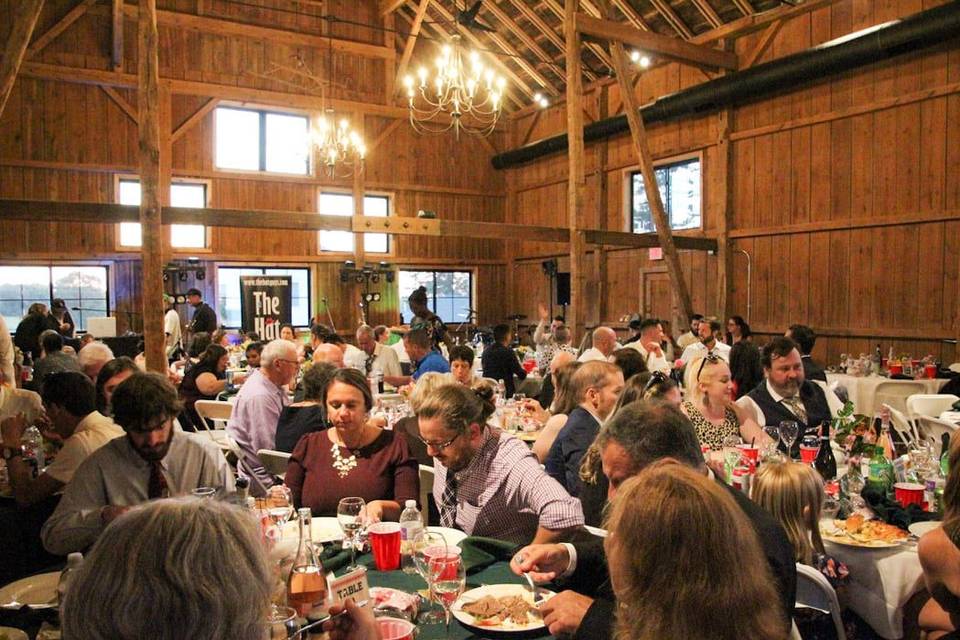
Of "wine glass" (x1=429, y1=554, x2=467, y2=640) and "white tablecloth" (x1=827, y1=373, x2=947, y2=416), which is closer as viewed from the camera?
"wine glass" (x1=429, y1=554, x2=467, y2=640)

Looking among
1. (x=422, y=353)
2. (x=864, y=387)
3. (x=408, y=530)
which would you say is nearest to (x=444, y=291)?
(x=422, y=353)

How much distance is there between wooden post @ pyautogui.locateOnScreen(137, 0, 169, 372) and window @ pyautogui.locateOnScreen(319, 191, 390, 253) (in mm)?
7949

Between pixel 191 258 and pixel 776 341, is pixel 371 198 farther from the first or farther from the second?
pixel 776 341

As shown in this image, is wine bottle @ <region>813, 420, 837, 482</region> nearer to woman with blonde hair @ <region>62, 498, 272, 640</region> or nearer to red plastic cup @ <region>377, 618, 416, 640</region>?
red plastic cup @ <region>377, 618, 416, 640</region>

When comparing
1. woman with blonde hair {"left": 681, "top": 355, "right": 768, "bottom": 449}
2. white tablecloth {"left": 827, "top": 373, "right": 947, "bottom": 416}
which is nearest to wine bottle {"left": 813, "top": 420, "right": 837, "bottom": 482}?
woman with blonde hair {"left": 681, "top": 355, "right": 768, "bottom": 449}

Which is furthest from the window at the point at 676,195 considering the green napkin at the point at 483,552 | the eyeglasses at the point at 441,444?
the green napkin at the point at 483,552

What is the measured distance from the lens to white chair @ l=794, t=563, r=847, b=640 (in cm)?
221

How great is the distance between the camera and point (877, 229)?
1046 cm

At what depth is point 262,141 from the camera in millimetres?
15367

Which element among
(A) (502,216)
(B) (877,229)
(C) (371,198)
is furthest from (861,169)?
(C) (371,198)

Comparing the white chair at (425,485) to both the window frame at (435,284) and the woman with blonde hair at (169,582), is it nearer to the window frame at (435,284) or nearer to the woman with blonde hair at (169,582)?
the woman with blonde hair at (169,582)

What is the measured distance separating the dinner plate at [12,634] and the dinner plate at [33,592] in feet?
0.55

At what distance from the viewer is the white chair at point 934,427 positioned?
4.73 meters

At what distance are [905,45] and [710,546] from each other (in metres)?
10.9
